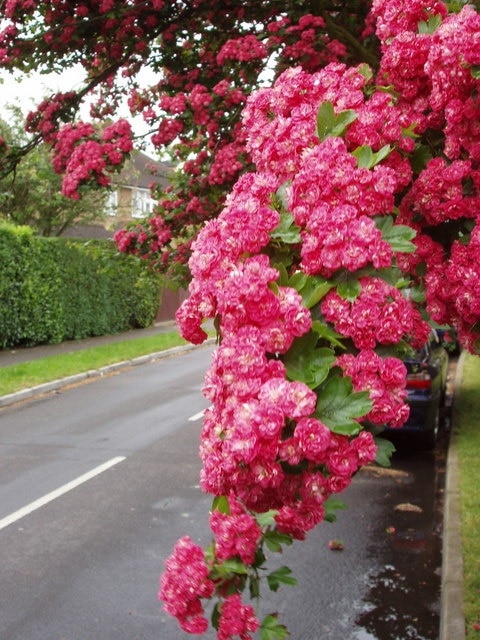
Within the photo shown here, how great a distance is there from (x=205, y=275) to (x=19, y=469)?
7208 millimetres

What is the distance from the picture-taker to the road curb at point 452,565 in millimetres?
4738

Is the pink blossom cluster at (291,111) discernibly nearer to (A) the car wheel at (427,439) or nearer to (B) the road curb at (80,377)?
(A) the car wheel at (427,439)

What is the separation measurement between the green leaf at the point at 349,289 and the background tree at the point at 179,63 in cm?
381

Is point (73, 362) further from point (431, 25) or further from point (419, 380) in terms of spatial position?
point (431, 25)

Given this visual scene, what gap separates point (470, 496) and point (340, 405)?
572 cm

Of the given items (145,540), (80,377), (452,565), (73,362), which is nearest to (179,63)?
(145,540)

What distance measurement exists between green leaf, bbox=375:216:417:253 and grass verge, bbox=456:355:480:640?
3074 mm

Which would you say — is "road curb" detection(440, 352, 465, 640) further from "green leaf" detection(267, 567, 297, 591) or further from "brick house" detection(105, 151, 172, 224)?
"brick house" detection(105, 151, 172, 224)

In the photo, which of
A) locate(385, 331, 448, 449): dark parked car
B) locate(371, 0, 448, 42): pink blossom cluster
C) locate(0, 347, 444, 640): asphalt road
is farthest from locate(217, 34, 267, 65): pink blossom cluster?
locate(385, 331, 448, 449): dark parked car

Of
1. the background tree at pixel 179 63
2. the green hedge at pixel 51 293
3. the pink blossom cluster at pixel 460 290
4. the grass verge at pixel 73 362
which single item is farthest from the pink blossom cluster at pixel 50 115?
the green hedge at pixel 51 293

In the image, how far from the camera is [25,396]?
14031 mm

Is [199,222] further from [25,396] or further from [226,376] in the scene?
[25,396]

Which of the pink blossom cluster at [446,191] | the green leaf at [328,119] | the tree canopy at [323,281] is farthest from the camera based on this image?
the pink blossom cluster at [446,191]

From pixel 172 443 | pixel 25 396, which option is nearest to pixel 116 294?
pixel 25 396
